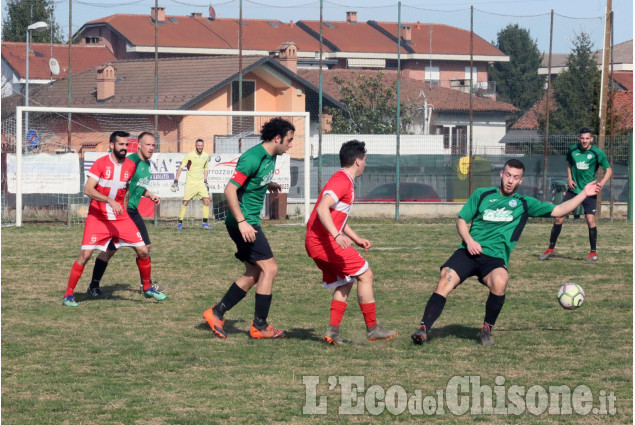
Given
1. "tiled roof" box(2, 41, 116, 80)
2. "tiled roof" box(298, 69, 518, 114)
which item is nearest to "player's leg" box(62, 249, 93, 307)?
"tiled roof" box(2, 41, 116, 80)

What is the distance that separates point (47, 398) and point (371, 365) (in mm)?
2364

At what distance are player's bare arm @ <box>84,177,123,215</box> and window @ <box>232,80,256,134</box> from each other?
1476 cm

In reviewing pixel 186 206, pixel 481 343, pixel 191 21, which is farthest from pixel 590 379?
pixel 191 21

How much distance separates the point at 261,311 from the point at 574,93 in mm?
39436

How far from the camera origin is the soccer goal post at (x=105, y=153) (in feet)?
68.0

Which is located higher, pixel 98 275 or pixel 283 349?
pixel 98 275

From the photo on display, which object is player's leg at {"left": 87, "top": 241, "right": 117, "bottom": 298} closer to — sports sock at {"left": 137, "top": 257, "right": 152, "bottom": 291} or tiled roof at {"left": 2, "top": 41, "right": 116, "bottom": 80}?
sports sock at {"left": 137, "top": 257, "right": 152, "bottom": 291}

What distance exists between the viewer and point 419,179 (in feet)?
92.1

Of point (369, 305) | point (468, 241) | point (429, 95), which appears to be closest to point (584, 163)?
point (468, 241)

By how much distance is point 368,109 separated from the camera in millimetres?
35719

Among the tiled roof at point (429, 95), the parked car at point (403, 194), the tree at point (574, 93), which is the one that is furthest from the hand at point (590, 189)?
the tiled roof at point (429, 95)

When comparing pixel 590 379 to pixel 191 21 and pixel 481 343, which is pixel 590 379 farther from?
pixel 191 21

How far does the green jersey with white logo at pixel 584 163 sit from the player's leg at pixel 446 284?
6.73 metres

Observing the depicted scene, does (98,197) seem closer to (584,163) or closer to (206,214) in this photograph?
(584,163)
